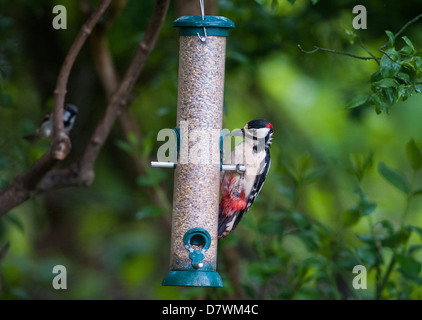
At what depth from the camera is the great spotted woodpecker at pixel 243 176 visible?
3.89 meters

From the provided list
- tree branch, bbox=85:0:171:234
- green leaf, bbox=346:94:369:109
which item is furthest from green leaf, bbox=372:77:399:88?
tree branch, bbox=85:0:171:234

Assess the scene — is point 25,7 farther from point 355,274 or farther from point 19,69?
point 355,274

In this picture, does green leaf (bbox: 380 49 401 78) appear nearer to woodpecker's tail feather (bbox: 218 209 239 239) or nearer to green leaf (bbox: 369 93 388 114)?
green leaf (bbox: 369 93 388 114)

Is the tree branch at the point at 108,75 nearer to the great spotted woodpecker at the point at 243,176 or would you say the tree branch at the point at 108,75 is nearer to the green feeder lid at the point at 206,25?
the great spotted woodpecker at the point at 243,176

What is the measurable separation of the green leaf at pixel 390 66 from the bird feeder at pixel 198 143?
102cm

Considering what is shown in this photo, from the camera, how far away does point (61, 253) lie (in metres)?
7.65

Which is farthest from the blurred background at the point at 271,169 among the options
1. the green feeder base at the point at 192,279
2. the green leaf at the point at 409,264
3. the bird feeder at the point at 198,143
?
the green feeder base at the point at 192,279

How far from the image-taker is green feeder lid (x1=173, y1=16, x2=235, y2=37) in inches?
137

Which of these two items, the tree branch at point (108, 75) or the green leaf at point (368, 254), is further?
the tree branch at point (108, 75)

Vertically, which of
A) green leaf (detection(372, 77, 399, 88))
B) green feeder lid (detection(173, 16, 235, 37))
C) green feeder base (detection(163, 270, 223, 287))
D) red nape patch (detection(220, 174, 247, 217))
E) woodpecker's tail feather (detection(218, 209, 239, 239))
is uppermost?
green feeder lid (detection(173, 16, 235, 37))

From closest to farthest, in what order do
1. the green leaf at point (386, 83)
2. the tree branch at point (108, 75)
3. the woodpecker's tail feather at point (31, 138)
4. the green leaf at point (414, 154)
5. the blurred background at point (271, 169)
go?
1. the green leaf at point (386, 83)
2. the green leaf at point (414, 154)
3. the blurred background at point (271, 169)
4. the woodpecker's tail feather at point (31, 138)
5. the tree branch at point (108, 75)

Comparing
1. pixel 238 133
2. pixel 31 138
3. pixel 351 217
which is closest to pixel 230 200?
pixel 238 133

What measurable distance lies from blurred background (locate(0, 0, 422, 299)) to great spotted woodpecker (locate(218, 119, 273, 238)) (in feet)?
1.64
